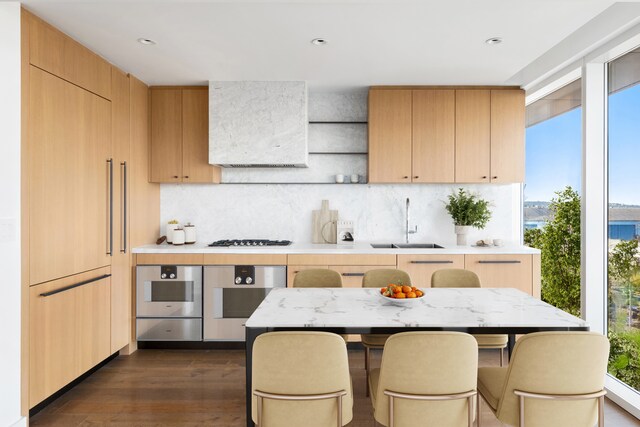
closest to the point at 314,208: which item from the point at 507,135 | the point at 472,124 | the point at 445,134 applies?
the point at 445,134

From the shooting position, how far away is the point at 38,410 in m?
2.88

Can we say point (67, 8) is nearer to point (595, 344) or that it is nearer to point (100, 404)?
point (100, 404)

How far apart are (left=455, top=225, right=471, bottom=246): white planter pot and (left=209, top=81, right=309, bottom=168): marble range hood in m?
1.79

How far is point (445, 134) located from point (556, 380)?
2999mm

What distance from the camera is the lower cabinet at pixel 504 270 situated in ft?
13.3

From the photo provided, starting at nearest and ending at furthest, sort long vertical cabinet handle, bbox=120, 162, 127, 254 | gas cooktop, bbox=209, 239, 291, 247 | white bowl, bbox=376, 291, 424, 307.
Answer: white bowl, bbox=376, 291, 424, 307
long vertical cabinet handle, bbox=120, 162, 127, 254
gas cooktop, bbox=209, 239, 291, 247

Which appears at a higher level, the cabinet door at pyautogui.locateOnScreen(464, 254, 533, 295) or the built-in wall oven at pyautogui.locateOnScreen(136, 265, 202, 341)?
the cabinet door at pyautogui.locateOnScreen(464, 254, 533, 295)

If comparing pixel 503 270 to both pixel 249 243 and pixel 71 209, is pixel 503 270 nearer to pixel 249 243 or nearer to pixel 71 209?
pixel 249 243

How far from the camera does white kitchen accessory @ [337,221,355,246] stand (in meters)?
4.61

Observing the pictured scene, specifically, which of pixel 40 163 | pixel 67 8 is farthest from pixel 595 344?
pixel 67 8

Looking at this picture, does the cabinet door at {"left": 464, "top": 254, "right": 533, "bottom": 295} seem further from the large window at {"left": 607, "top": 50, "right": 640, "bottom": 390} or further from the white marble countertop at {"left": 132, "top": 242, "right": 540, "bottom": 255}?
the large window at {"left": 607, "top": 50, "right": 640, "bottom": 390}

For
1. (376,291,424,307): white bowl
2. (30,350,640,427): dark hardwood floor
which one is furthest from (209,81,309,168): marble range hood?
(376,291,424,307): white bowl
